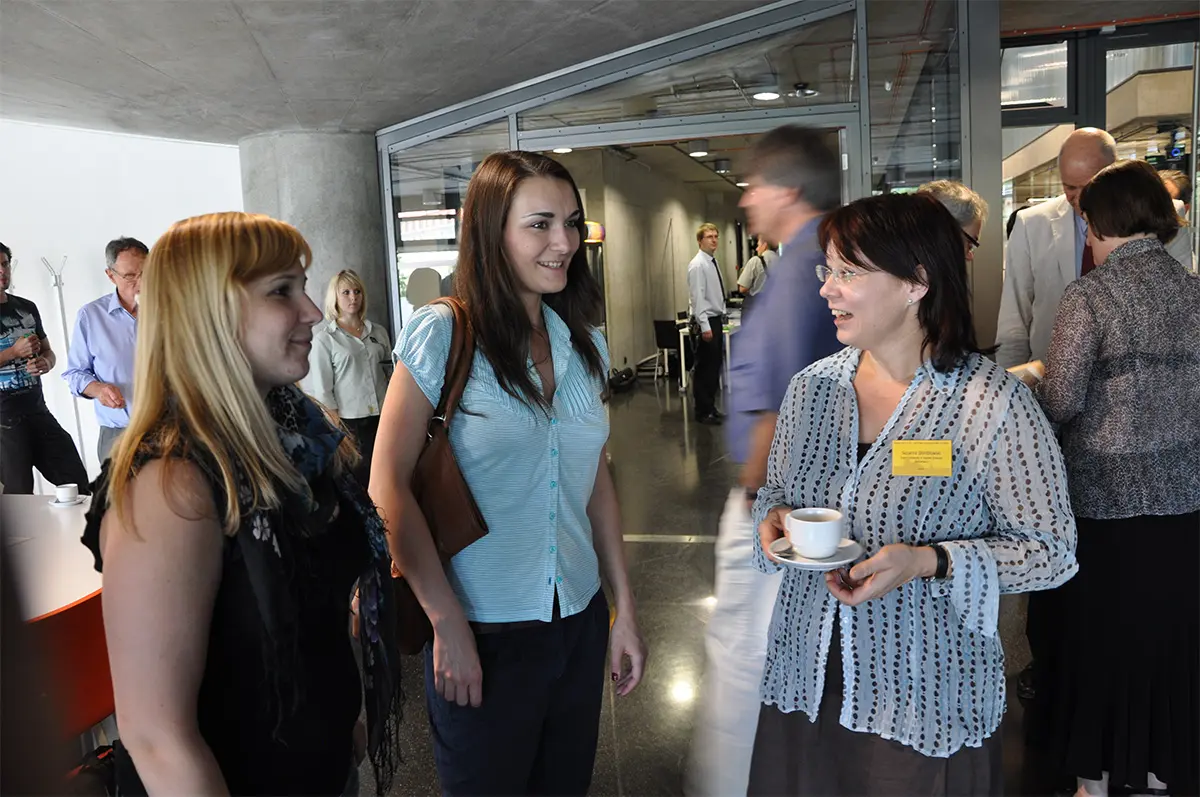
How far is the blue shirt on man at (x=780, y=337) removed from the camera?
195cm

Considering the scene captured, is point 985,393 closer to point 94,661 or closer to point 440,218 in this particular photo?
point 94,661

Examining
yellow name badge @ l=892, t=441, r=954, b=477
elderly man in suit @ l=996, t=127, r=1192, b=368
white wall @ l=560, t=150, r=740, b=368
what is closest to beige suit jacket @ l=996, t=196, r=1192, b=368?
elderly man in suit @ l=996, t=127, r=1192, b=368

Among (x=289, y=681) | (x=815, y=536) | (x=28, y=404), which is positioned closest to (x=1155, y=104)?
(x=815, y=536)

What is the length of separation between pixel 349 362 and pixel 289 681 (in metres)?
3.88

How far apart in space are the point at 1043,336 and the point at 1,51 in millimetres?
5407

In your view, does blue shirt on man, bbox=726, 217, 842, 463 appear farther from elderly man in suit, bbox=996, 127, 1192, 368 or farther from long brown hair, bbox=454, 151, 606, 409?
elderly man in suit, bbox=996, 127, 1192, 368

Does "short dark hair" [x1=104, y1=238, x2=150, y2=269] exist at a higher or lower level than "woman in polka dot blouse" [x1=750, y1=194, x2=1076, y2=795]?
higher

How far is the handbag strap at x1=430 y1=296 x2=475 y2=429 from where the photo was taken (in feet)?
4.64

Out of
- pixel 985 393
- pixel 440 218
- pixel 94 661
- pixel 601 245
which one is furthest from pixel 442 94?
pixel 601 245

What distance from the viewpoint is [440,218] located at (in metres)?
6.82

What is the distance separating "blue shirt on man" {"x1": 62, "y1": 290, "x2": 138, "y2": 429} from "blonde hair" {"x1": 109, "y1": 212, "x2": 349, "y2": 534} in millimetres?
3699

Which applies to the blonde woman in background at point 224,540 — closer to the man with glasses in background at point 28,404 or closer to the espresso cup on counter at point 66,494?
the espresso cup on counter at point 66,494

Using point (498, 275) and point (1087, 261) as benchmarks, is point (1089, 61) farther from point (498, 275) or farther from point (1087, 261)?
point (498, 275)

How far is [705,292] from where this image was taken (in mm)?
9250
